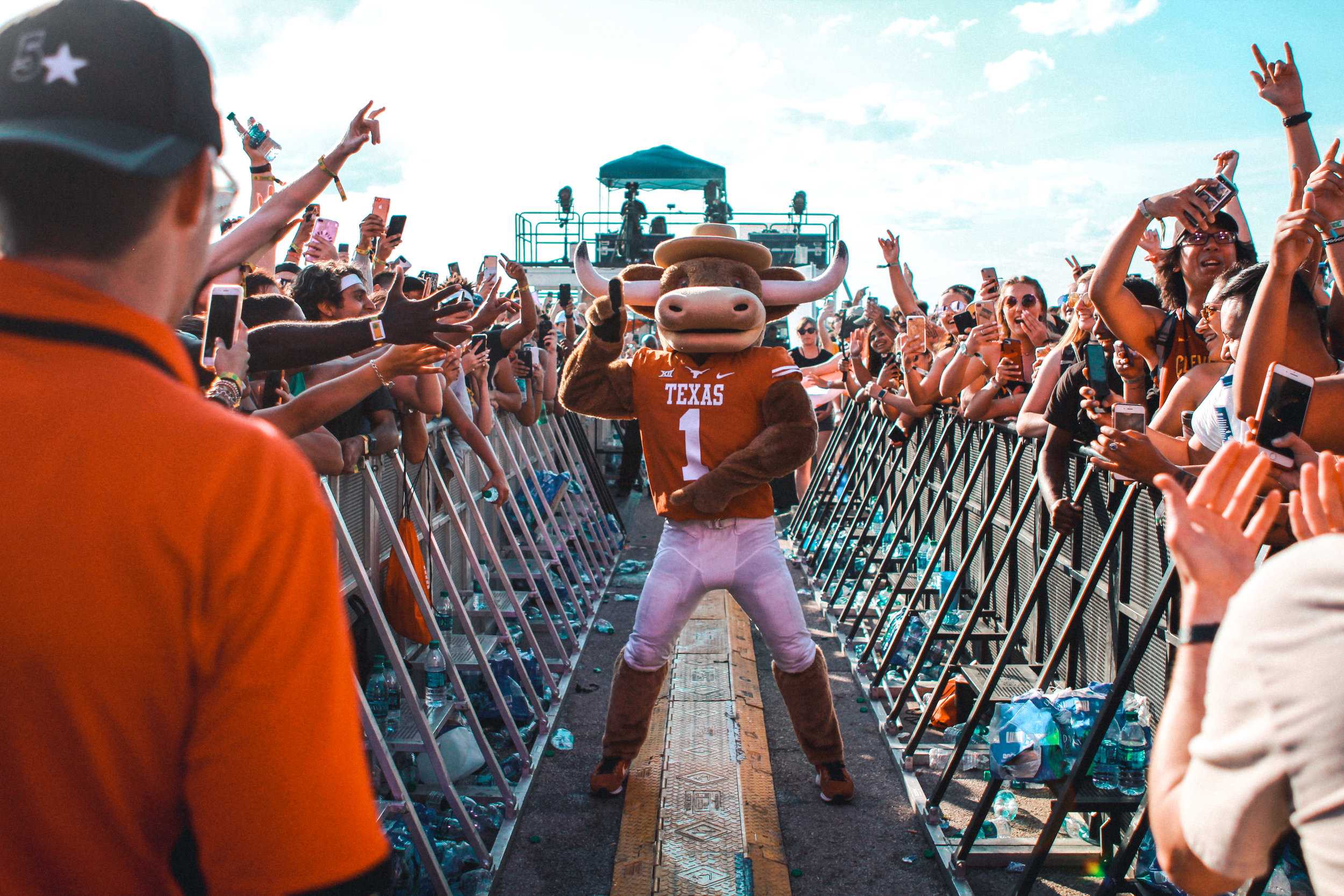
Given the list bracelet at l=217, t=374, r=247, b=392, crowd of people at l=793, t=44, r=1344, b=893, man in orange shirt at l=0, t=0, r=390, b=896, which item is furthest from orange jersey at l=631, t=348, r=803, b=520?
man in orange shirt at l=0, t=0, r=390, b=896

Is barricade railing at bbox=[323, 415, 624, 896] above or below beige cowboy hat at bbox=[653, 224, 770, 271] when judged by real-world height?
below

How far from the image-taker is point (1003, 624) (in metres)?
5.97

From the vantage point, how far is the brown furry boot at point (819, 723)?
4488 millimetres

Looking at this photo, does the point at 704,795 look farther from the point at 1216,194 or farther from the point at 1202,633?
the point at 1202,633

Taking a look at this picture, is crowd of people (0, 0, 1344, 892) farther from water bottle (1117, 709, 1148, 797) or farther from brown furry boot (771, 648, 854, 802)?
brown furry boot (771, 648, 854, 802)

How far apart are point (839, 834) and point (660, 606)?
1210 millimetres

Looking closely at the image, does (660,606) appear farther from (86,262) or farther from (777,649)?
(86,262)

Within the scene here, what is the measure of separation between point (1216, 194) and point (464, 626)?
11.5 ft

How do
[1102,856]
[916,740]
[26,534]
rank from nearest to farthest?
1. [26,534]
2. [1102,856]
3. [916,740]

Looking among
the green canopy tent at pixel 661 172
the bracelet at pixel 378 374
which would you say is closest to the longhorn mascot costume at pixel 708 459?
the bracelet at pixel 378 374

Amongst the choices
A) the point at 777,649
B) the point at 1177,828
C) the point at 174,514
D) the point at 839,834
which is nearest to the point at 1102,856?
the point at 839,834

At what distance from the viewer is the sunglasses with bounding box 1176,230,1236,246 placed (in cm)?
395

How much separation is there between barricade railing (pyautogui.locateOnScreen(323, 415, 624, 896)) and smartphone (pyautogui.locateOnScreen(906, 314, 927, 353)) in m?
2.86

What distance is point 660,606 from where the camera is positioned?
4.48 m
